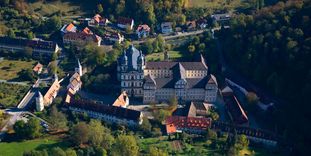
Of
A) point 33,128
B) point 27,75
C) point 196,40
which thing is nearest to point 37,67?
point 27,75

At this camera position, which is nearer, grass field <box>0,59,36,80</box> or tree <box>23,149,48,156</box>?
tree <box>23,149,48,156</box>

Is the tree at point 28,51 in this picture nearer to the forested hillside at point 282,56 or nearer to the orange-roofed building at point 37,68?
the orange-roofed building at point 37,68

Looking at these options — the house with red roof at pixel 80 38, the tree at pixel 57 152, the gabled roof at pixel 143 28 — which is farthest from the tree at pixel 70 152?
the gabled roof at pixel 143 28

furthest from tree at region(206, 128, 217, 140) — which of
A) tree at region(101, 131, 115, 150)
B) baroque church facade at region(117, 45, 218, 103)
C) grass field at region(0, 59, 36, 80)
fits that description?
grass field at region(0, 59, 36, 80)

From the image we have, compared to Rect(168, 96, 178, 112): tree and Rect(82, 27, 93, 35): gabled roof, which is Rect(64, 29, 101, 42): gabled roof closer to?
Rect(82, 27, 93, 35): gabled roof

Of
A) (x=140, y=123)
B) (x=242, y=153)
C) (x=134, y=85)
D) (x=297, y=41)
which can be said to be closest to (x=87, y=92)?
(x=134, y=85)

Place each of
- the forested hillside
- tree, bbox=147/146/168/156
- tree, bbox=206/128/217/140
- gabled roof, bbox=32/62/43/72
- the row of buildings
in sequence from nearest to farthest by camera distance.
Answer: tree, bbox=147/146/168/156
tree, bbox=206/128/217/140
the forested hillside
gabled roof, bbox=32/62/43/72
the row of buildings
